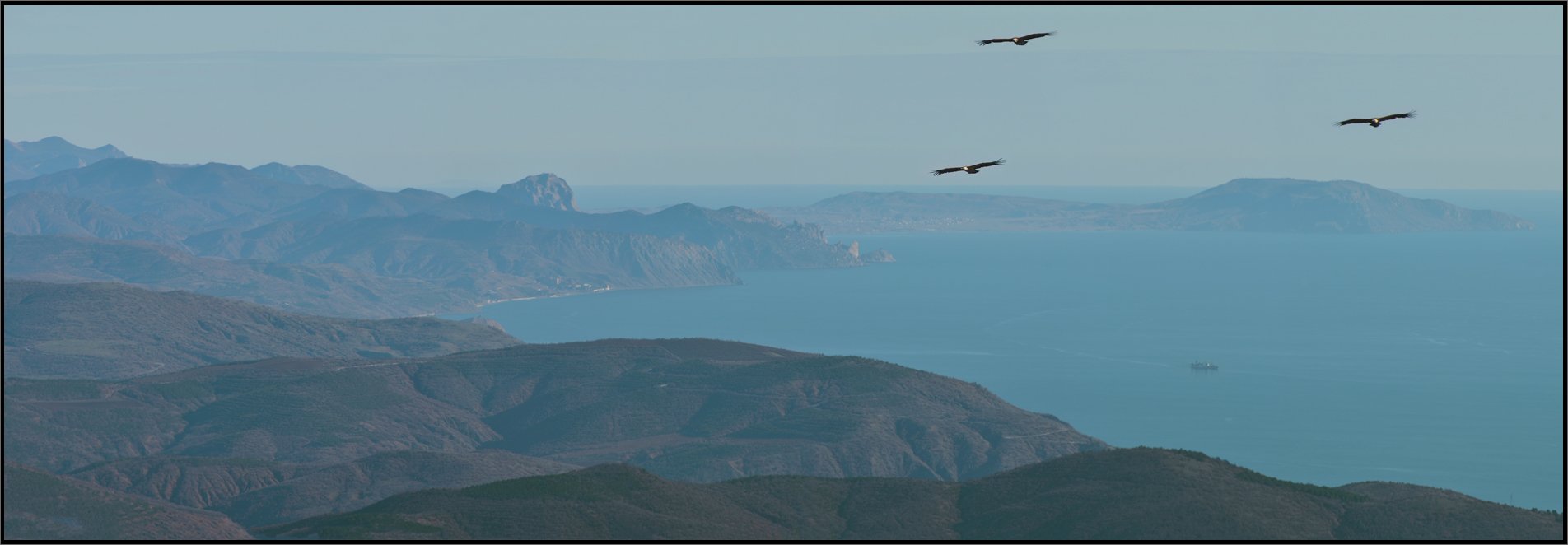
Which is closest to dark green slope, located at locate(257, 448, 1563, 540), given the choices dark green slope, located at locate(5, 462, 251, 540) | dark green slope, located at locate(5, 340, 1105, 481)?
dark green slope, located at locate(5, 462, 251, 540)

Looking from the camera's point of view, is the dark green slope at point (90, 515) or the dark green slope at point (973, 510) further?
the dark green slope at point (90, 515)

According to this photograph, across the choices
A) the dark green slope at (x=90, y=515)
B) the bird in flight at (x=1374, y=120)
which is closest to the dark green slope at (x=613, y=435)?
the dark green slope at (x=90, y=515)

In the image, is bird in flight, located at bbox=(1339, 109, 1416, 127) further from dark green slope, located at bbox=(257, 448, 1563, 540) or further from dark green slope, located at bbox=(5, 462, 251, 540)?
dark green slope, located at bbox=(5, 462, 251, 540)

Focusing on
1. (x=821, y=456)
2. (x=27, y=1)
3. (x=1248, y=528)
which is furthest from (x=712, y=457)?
(x=27, y=1)

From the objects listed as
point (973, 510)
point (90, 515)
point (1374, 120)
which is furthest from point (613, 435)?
point (1374, 120)

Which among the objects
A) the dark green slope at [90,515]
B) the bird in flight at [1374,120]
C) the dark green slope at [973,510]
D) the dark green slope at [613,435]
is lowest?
the dark green slope at [613,435]

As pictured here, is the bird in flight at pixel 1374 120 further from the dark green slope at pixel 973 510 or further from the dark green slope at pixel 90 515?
the dark green slope at pixel 90 515

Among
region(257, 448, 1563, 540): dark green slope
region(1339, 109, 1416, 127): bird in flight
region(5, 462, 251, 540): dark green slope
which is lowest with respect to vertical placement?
region(5, 462, 251, 540): dark green slope

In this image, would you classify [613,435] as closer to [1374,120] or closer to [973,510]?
[973,510]
